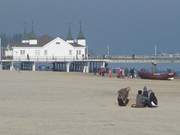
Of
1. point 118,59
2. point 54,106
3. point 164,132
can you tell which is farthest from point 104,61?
point 164,132

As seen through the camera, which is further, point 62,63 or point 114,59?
point 114,59

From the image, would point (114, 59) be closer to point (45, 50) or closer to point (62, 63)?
point (62, 63)

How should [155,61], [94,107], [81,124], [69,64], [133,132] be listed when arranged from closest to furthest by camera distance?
[133,132] < [81,124] < [94,107] < [69,64] < [155,61]

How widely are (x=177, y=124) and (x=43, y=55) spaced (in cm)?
7900

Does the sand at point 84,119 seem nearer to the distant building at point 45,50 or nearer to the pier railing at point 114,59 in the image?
the pier railing at point 114,59

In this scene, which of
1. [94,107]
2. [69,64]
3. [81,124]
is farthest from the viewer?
[69,64]

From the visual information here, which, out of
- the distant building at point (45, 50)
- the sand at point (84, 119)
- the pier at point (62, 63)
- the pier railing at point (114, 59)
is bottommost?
the sand at point (84, 119)

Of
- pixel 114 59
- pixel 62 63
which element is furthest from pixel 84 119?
pixel 114 59

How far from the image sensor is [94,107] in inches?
794

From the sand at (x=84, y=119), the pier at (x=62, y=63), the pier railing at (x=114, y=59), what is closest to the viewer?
the sand at (x=84, y=119)

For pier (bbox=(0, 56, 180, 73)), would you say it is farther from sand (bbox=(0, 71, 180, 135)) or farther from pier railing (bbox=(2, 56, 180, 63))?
sand (bbox=(0, 71, 180, 135))

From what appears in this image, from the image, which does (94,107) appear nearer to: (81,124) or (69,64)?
(81,124)

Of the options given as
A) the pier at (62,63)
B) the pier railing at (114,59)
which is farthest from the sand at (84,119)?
the pier railing at (114,59)

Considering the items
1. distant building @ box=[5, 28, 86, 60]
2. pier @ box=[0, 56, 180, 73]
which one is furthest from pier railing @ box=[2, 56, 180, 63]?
distant building @ box=[5, 28, 86, 60]
